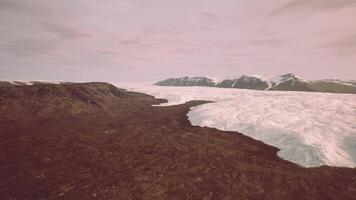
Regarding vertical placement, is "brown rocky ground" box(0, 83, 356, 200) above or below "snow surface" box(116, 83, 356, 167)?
below

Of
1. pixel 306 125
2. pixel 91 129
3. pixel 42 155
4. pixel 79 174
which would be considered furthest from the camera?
pixel 91 129

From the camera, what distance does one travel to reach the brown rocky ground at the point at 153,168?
1873 centimetres

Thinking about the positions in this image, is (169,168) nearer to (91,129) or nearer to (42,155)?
(42,155)

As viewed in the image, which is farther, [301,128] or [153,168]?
[301,128]

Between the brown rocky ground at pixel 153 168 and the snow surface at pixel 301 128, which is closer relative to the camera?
the brown rocky ground at pixel 153 168

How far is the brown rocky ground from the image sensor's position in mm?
18734

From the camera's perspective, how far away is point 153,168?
23922 mm

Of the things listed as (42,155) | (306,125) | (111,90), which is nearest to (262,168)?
(306,125)

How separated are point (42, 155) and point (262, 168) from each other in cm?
2653

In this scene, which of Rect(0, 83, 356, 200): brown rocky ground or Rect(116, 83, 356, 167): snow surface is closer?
Rect(0, 83, 356, 200): brown rocky ground

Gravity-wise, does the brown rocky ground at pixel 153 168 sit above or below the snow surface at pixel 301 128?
below

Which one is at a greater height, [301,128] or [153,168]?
[301,128]

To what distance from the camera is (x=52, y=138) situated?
37094mm

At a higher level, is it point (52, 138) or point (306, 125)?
point (306, 125)
